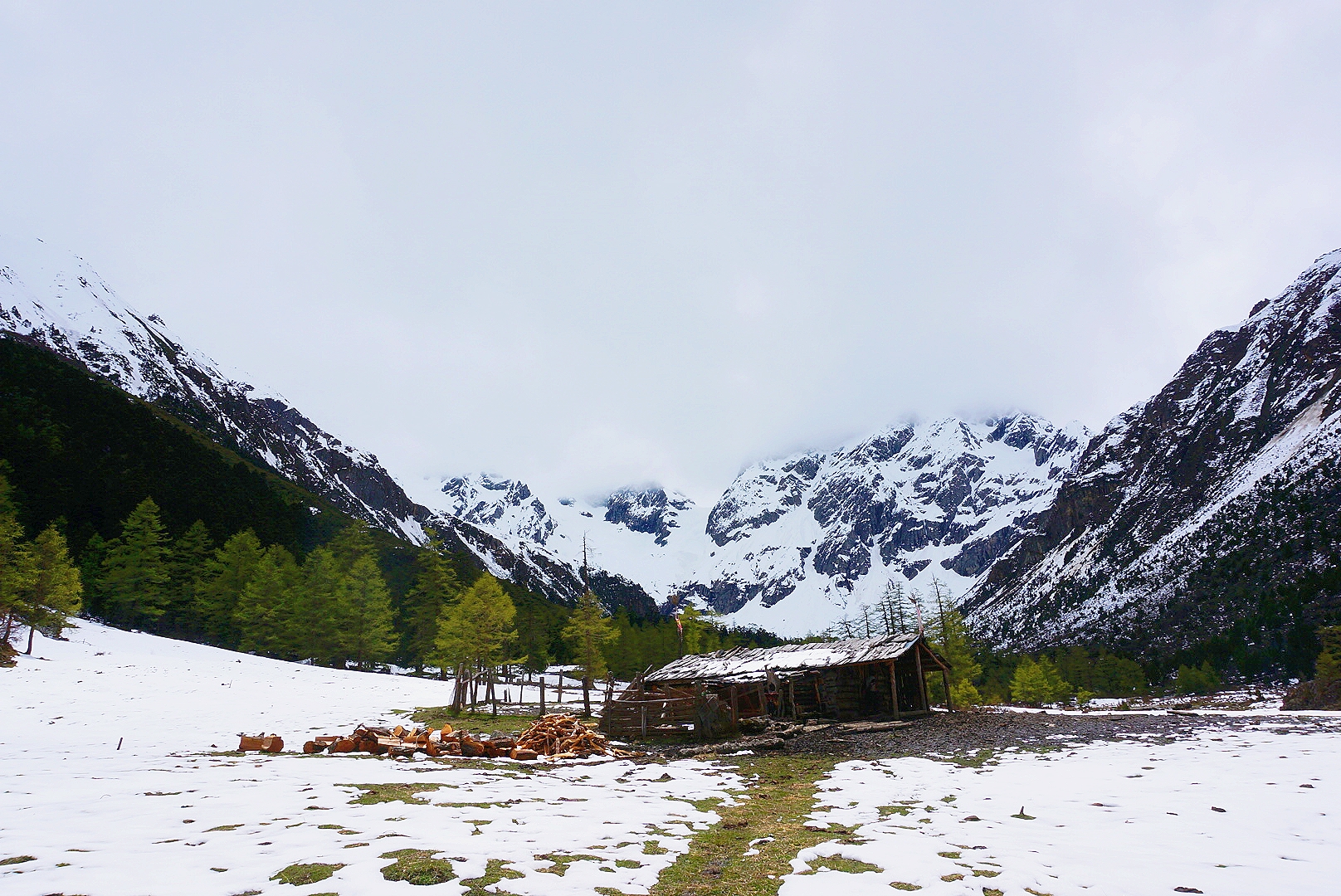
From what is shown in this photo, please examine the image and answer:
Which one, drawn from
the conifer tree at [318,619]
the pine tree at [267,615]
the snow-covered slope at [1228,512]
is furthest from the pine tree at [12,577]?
the snow-covered slope at [1228,512]

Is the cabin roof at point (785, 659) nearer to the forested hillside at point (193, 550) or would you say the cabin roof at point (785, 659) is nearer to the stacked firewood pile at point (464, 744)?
the stacked firewood pile at point (464, 744)

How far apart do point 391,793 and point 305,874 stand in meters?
5.44

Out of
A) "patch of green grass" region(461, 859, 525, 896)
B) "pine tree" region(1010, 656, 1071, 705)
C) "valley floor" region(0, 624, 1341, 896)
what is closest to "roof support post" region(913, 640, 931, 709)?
"valley floor" region(0, 624, 1341, 896)

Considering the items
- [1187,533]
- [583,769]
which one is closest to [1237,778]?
[583,769]

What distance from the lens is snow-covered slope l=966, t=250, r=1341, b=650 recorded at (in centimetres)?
10631

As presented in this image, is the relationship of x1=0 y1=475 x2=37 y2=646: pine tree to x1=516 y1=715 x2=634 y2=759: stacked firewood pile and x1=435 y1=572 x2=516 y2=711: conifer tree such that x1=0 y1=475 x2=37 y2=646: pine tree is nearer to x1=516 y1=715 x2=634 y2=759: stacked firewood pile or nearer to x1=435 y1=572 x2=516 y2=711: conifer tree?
x1=435 y1=572 x2=516 y2=711: conifer tree

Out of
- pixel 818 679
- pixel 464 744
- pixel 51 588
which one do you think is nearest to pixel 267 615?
pixel 51 588

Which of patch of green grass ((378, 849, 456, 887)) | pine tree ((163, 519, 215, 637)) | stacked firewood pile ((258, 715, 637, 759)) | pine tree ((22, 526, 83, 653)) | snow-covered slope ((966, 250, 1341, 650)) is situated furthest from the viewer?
snow-covered slope ((966, 250, 1341, 650))

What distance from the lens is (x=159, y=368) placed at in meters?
145

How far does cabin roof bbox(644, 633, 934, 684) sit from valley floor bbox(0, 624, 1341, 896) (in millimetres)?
11773

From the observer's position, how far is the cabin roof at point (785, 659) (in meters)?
34.2

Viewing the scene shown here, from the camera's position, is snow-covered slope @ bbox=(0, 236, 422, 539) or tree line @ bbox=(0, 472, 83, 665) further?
snow-covered slope @ bbox=(0, 236, 422, 539)

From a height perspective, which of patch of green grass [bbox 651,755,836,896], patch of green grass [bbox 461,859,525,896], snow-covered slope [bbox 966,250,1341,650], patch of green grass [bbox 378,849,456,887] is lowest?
patch of green grass [bbox 651,755,836,896]

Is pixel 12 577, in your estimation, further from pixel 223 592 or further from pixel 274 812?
pixel 274 812
